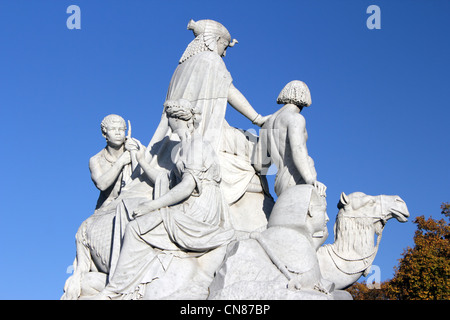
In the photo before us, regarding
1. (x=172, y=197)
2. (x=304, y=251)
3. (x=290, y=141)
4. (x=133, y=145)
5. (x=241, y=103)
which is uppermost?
(x=241, y=103)

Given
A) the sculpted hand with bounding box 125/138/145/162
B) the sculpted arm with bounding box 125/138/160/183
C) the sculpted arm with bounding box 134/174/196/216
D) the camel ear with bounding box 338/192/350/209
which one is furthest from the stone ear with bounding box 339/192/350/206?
the sculpted hand with bounding box 125/138/145/162

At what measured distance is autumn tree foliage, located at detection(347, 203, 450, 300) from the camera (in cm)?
1958

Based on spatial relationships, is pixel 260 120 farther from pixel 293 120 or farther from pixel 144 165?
pixel 144 165

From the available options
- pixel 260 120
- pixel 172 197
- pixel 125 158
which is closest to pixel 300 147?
pixel 260 120

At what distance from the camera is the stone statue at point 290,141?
904 cm

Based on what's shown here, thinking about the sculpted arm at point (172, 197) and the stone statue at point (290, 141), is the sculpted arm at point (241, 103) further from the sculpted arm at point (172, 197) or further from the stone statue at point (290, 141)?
the sculpted arm at point (172, 197)

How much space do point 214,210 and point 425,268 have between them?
43.2ft

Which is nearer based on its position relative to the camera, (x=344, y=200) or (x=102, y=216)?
(x=102, y=216)

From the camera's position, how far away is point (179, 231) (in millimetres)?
8164

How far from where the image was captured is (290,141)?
917 cm

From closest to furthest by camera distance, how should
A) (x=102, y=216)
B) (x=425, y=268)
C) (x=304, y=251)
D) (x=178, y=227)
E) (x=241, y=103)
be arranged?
1. (x=304, y=251)
2. (x=178, y=227)
3. (x=102, y=216)
4. (x=241, y=103)
5. (x=425, y=268)
